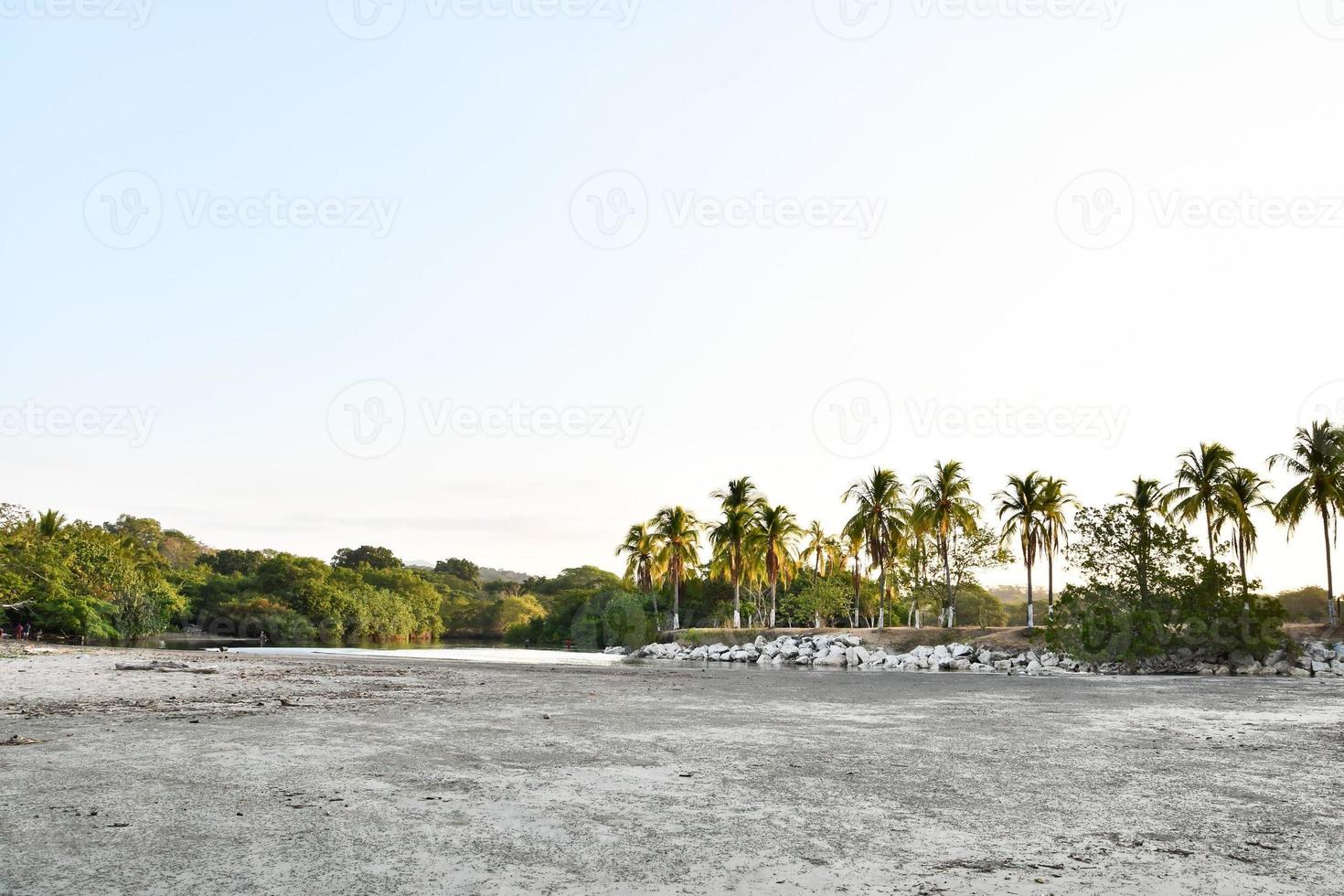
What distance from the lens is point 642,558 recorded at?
86250 mm

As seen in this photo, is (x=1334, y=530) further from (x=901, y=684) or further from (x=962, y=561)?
(x=901, y=684)

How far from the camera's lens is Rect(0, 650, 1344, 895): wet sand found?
5977mm

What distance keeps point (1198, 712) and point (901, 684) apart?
440 inches

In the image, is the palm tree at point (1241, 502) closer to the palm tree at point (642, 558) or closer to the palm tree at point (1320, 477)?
the palm tree at point (1320, 477)

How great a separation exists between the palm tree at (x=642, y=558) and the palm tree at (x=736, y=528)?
8.55m

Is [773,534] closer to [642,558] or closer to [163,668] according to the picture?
[642,558]

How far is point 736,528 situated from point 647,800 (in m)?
67.0

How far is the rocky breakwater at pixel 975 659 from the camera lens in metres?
37.6

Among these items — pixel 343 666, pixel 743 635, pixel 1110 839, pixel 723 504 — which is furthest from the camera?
pixel 723 504

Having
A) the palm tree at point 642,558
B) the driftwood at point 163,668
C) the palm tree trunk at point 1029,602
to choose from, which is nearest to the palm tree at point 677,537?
the palm tree at point 642,558

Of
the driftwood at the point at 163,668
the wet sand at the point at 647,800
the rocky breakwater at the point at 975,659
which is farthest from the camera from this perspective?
the rocky breakwater at the point at 975,659

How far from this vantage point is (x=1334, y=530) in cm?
5484

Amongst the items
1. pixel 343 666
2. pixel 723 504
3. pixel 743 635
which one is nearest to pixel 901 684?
A: pixel 343 666

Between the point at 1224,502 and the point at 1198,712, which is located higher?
the point at 1224,502
